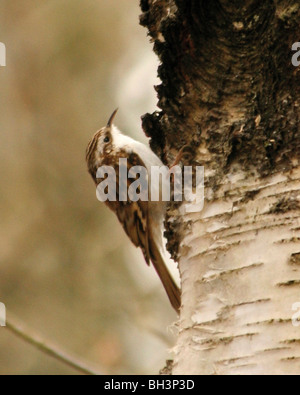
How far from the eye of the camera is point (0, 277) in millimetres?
5387

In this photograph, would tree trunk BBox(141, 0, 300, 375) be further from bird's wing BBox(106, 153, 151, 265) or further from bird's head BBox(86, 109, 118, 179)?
bird's head BBox(86, 109, 118, 179)

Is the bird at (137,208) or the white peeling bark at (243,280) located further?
the bird at (137,208)

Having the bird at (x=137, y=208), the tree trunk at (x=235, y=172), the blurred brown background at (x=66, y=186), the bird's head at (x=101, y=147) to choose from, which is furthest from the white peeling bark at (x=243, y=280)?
the blurred brown background at (x=66, y=186)

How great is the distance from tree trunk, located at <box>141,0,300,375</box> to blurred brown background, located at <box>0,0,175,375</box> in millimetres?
3022

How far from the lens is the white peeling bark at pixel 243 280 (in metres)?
1.56

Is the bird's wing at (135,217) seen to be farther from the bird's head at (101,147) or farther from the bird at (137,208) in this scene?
the bird's head at (101,147)

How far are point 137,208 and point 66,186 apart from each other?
253 cm

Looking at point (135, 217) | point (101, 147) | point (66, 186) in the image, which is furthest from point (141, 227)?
point (66, 186)

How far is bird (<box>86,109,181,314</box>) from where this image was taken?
2.90 metres

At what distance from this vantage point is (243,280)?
1673mm

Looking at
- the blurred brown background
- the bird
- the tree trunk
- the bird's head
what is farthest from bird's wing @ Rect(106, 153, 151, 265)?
the blurred brown background

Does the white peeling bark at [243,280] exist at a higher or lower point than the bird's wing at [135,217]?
lower
